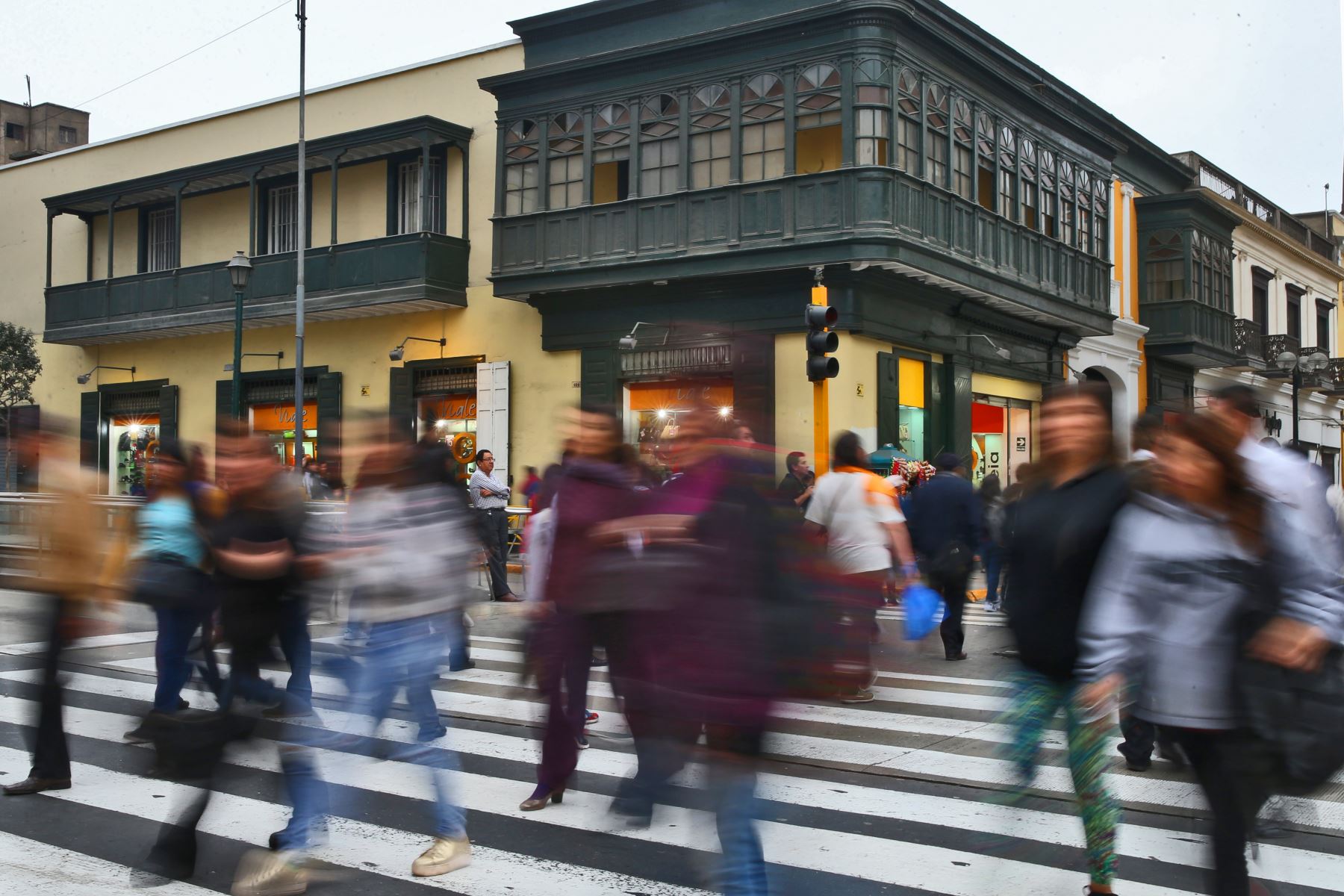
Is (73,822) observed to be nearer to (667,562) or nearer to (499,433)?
(667,562)

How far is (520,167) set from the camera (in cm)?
2267

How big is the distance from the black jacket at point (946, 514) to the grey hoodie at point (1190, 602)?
20.7ft

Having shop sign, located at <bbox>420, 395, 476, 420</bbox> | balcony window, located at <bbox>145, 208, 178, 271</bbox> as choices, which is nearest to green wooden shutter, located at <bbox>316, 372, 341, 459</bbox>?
shop sign, located at <bbox>420, 395, 476, 420</bbox>

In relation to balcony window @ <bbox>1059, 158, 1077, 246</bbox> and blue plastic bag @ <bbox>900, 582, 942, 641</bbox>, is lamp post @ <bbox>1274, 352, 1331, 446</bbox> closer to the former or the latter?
balcony window @ <bbox>1059, 158, 1077, 246</bbox>

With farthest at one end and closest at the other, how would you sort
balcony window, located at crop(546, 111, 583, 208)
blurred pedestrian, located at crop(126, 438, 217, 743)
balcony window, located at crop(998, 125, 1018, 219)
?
balcony window, located at crop(998, 125, 1018, 219), balcony window, located at crop(546, 111, 583, 208), blurred pedestrian, located at crop(126, 438, 217, 743)

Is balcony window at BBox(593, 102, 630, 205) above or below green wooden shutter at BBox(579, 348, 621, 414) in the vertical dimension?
above

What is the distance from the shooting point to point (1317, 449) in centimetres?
3978

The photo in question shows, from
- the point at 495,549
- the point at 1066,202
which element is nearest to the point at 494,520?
the point at 495,549

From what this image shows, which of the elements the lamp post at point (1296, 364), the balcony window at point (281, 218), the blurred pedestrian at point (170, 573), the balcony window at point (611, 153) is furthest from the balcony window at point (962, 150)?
the blurred pedestrian at point (170, 573)

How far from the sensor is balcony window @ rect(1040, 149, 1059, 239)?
23875mm

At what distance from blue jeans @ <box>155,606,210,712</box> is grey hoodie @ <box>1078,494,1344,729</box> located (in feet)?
16.1

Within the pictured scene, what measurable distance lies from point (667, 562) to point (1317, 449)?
41.3 metres

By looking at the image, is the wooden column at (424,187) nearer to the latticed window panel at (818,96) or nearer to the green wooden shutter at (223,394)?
the green wooden shutter at (223,394)

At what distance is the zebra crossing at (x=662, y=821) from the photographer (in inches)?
197
